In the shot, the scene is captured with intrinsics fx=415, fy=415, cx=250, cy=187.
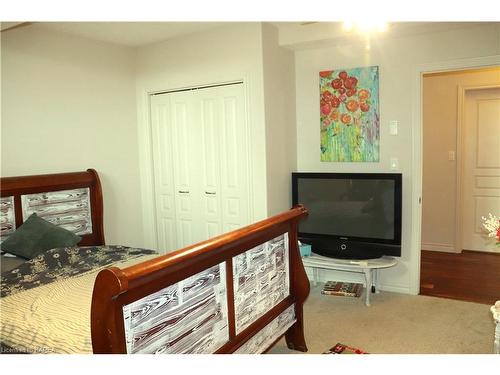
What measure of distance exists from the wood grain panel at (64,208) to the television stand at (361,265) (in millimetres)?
2123

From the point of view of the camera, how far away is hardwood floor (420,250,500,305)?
3787 mm

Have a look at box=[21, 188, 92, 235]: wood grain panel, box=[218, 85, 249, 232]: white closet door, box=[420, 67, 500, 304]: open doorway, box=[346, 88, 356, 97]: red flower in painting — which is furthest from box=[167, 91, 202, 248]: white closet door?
box=[420, 67, 500, 304]: open doorway

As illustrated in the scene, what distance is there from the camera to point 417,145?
3.71 metres

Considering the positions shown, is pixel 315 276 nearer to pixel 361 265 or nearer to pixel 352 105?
pixel 361 265

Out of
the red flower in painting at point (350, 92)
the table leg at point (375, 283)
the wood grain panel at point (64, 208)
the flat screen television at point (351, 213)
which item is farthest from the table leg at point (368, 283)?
the wood grain panel at point (64, 208)

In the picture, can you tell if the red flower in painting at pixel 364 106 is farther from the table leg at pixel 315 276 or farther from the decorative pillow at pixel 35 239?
the decorative pillow at pixel 35 239

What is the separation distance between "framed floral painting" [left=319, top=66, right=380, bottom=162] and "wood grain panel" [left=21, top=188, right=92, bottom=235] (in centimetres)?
236

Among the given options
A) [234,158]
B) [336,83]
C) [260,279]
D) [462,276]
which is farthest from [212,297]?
[462,276]

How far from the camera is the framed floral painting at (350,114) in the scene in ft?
12.8

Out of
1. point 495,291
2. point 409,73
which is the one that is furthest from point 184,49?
point 495,291

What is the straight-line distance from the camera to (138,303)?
62.9 inches

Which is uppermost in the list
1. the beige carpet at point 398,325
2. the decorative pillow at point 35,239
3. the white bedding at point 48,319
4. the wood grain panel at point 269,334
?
the decorative pillow at point 35,239

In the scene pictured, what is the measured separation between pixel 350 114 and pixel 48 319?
307 cm
